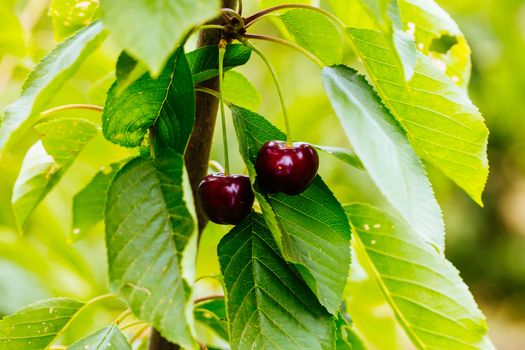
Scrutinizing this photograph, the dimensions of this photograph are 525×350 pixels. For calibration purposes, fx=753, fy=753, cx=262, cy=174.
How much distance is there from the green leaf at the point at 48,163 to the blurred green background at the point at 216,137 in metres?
→ 0.14

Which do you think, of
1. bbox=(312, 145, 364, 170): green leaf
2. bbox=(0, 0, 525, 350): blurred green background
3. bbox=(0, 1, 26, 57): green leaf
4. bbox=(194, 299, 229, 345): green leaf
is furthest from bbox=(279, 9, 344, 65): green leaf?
bbox=(0, 1, 26, 57): green leaf

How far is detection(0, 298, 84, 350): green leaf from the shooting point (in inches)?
34.6

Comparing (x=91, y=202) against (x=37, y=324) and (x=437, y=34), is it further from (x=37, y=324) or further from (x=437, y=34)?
(x=437, y=34)

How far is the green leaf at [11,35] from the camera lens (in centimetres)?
160

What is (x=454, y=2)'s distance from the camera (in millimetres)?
2623

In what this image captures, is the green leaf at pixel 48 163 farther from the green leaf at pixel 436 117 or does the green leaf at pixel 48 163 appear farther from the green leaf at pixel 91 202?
the green leaf at pixel 436 117

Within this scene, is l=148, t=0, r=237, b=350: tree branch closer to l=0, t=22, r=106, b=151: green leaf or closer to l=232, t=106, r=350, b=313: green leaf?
l=232, t=106, r=350, b=313: green leaf

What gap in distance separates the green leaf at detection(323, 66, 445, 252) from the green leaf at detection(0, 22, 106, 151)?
0.74 ft

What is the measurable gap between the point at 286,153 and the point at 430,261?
0.33 metres

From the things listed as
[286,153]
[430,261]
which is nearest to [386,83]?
[286,153]

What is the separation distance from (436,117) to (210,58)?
26cm

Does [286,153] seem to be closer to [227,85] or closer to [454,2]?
[227,85]

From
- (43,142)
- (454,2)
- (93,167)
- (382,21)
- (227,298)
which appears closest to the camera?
(382,21)

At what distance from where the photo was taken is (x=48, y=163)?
3.30 ft
